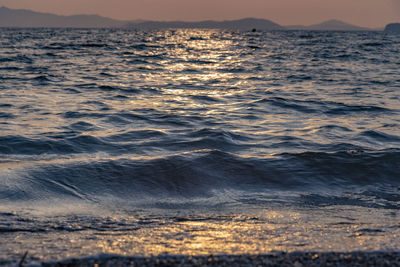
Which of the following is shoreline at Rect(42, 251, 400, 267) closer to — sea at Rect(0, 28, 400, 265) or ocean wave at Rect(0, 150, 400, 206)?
sea at Rect(0, 28, 400, 265)

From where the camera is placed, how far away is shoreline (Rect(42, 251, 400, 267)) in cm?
270

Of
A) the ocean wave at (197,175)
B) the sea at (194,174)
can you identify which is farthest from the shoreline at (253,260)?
the ocean wave at (197,175)

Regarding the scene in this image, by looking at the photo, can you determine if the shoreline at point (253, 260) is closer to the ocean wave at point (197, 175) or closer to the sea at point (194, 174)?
the sea at point (194, 174)

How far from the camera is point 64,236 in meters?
3.28

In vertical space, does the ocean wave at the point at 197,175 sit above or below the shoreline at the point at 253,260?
below

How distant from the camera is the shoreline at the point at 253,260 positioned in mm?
2701

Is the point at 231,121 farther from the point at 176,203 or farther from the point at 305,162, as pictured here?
the point at 176,203

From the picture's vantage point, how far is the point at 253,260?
2777mm

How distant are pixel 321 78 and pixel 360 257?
1573cm

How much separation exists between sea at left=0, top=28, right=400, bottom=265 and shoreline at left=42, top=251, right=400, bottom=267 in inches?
4.2

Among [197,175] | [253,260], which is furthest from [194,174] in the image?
[253,260]

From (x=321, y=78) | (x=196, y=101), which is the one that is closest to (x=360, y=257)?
(x=196, y=101)

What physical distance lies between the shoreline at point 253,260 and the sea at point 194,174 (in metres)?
0.11

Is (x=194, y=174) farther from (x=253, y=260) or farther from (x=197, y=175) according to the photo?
(x=253, y=260)
